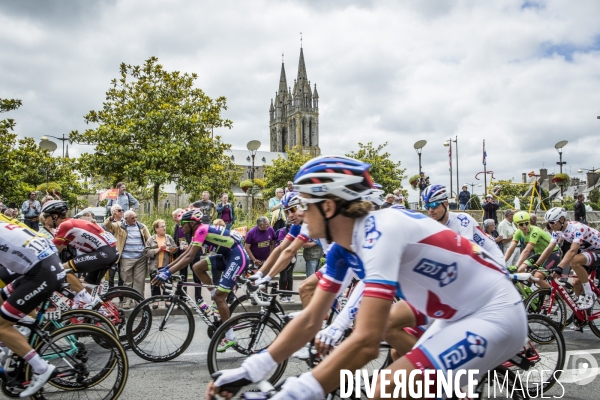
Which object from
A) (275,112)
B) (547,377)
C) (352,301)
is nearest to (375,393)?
(352,301)

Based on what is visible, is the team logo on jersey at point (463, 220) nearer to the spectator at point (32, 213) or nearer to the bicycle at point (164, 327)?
the bicycle at point (164, 327)

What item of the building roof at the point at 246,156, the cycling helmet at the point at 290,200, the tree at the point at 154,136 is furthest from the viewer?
the building roof at the point at 246,156


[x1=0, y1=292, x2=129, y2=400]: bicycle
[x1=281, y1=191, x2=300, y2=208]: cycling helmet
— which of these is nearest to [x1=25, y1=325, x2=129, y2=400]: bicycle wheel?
[x1=0, y1=292, x2=129, y2=400]: bicycle

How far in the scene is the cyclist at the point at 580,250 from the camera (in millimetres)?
7391

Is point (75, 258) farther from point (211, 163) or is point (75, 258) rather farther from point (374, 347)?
point (211, 163)

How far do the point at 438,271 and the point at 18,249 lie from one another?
3.82 meters

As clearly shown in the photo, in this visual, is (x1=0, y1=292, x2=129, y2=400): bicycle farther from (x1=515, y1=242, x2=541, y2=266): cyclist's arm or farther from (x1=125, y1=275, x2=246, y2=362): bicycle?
(x1=515, y1=242, x2=541, y2=266): cyclist's arm

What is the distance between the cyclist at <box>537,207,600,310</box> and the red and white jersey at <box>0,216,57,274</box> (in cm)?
665

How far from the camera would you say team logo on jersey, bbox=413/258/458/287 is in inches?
99.8

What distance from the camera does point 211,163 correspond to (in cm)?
2578

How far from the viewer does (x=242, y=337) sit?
18.2ft

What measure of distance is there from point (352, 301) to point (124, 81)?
25.7 metres

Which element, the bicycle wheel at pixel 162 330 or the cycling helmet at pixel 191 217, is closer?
the bicycle wheel at pixel 162 330

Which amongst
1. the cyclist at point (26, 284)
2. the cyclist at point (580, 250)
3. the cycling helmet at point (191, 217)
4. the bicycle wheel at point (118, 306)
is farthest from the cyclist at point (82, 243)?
the cyclist at point (580, 250)
